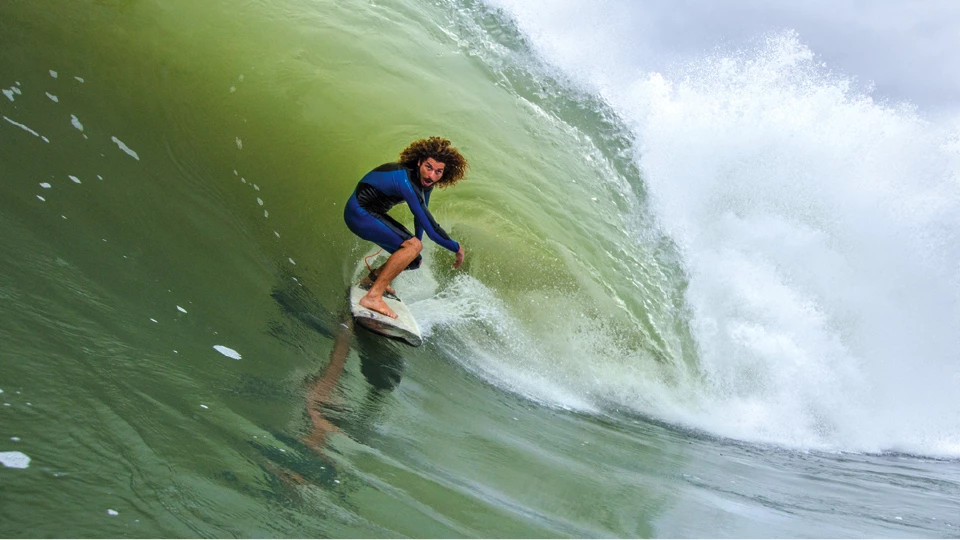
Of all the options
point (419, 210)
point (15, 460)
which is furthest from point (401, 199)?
point (15, 460)

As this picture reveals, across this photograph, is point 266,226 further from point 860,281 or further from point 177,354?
point 860,281

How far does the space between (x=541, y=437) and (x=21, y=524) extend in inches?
121

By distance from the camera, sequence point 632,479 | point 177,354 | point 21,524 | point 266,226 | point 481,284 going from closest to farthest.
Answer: point 21,524 < point 177,354 < point 632,479 < point 266,226 < point 481,284

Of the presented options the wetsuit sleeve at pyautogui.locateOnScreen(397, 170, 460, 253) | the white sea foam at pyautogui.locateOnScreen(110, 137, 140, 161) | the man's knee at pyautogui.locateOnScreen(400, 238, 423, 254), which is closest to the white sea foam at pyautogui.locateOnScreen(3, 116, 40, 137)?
the white sea foam at pyautogui.locateOnScreen(110, 137, 140, 161)

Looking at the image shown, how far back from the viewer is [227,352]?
3.20 m

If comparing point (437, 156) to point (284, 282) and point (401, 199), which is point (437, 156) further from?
point (284, 282)

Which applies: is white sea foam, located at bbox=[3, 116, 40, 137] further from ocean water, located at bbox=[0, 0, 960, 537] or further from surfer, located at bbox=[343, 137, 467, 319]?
surfer, located at bbox=[343, 137, 467, 319]

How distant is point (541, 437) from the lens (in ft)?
14.0

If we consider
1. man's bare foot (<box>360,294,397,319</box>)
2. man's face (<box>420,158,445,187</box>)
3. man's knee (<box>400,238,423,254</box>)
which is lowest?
man's bare foot (<box>360,294,397,319</box>)

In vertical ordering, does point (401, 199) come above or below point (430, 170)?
below

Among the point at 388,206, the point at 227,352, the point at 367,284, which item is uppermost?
the point at 388,206

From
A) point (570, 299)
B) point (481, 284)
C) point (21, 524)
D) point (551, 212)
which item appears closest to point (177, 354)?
point (21, 524)

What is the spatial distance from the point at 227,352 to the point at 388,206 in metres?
1.96

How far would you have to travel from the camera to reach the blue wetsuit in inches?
183
